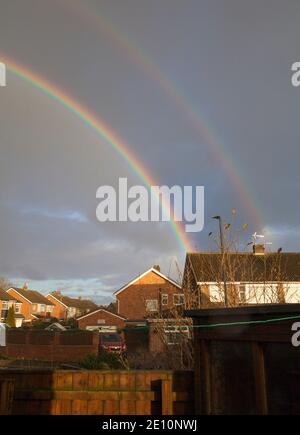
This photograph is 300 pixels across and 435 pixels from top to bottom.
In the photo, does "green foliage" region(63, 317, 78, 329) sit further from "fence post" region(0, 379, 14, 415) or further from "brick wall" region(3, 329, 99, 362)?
"fence post" region(0, 379, 14, 415)

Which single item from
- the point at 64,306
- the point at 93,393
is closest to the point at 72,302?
the point at 64,306

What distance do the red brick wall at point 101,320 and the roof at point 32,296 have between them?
35323 mm

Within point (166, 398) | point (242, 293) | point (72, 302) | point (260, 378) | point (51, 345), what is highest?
point (72, 302)

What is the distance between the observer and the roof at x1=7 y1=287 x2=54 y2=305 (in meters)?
73.6

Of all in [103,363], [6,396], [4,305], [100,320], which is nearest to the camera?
[6,396]

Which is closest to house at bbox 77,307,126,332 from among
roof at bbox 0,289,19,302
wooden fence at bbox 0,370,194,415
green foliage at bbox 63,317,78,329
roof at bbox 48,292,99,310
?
green foliage at bbox 63,317,78,329

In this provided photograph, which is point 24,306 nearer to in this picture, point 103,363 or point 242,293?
point 103,363

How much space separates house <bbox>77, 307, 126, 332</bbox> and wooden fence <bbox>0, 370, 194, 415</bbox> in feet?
119

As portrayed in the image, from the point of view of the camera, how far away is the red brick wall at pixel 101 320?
40.3 metres

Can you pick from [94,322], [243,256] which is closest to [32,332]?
[94,322]

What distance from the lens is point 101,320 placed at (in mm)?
40875

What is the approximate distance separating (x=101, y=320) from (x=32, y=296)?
4085 cm

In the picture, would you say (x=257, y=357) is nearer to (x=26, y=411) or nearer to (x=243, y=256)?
(x=26, y=411)
